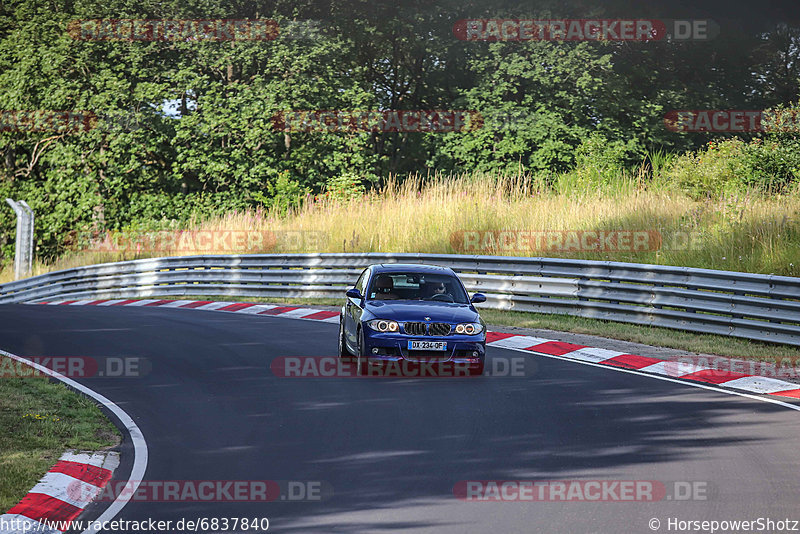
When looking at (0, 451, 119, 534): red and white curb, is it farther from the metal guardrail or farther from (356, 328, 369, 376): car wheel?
the metal guardrail

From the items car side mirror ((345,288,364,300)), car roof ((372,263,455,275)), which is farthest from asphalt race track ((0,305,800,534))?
car roof ((372,263,455,275))

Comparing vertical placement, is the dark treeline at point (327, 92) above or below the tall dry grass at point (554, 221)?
above

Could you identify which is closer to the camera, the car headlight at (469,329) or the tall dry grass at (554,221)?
the car headlight at (469,329)

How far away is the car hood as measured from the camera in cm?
1237

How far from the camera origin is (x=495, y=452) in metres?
8.34

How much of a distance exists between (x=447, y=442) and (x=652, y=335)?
842cm

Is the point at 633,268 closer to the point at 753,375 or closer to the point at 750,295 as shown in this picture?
the point at 750,295

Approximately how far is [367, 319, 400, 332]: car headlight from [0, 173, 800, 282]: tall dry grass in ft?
26.3

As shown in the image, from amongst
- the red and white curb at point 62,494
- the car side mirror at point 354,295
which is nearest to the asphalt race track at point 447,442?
the red and white curb at point 62,494

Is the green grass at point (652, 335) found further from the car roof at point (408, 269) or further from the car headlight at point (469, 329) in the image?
the car headlight at point (469, 329)

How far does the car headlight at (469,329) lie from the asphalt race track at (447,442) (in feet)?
2.05

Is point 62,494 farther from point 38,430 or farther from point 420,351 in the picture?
point 420,351

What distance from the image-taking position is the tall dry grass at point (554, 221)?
60.0ft

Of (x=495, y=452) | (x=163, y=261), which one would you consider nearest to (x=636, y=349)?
(x=495, y=452)
